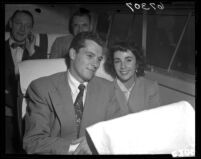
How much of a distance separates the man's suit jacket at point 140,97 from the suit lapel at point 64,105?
1.06ft

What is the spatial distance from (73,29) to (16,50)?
42cm

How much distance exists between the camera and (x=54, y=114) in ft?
5.20

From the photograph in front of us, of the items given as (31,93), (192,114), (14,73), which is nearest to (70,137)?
(31,93)

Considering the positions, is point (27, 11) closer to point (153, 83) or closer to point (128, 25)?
point (128, 25)

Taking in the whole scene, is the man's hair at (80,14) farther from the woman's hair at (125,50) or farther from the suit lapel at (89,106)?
the suit lapel at (89,106)

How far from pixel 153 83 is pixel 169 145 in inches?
16.3

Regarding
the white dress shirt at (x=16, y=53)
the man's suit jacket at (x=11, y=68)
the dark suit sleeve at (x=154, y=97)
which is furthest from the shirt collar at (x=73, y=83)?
the dark suit sleeve at (x=154, y=97)

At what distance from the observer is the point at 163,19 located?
65.6 inches

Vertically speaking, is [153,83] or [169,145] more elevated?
[153,83]

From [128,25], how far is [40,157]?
1.05m

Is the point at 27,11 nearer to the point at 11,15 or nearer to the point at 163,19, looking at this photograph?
the point at 11,15

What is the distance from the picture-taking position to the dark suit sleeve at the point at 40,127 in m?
1.56

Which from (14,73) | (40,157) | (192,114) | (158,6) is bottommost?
(40,157)

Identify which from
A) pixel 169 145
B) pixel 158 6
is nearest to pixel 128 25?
pixel 158 6
